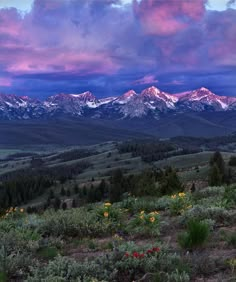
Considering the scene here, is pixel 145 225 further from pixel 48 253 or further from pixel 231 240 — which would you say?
pixel 48 253

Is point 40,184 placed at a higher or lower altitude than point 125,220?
lower

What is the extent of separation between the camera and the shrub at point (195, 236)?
323 inches

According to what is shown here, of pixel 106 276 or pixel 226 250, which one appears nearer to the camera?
pixel 106 276

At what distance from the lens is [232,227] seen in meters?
10.2

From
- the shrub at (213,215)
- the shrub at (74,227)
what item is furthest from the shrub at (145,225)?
the shrub at (213,215)

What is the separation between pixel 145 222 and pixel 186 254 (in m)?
2.68

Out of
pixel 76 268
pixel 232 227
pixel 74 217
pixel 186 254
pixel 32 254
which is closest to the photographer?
pixel 76 268

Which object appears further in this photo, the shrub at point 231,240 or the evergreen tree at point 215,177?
the evergreen tree at point 215,177

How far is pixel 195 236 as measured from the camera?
8227 mm

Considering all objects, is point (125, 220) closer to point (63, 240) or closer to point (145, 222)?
point (145, 222)

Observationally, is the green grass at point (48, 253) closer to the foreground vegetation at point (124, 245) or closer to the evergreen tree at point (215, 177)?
the foreground vegetation at point (124, 245)

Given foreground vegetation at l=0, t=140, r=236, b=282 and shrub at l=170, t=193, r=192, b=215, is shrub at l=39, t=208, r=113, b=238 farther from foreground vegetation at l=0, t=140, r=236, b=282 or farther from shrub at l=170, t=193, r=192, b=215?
shrub at l=170, t=193, r=192, b=215

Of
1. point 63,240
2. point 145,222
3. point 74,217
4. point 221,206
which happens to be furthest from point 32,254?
point 221,206

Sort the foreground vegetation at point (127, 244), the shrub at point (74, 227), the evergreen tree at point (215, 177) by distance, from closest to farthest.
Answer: the foreground vegetation at point (127, 244) → the shrub at point (74, 227) → the evergreen tree at point (215, 177)
